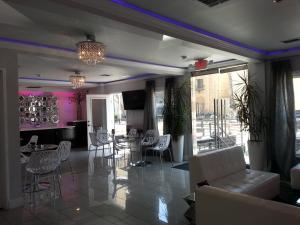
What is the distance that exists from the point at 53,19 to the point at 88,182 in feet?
11.1

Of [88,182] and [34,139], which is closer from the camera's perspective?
[88,182]

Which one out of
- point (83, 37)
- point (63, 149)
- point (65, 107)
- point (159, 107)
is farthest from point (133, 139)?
point (65, 107)

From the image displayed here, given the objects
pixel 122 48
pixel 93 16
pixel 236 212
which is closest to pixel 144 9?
pixel 93 16

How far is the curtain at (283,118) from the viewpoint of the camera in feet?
16.6

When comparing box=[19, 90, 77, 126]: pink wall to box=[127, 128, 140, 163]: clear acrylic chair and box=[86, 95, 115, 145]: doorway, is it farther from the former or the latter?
box=[127, 128, 140, 163]: clear acrylic chair

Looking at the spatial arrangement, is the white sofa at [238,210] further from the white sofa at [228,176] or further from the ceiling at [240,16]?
the ceiling at [240,16]

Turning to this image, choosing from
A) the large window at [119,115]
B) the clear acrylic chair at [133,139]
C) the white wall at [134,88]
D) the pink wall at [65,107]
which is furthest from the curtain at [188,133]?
the pink wall at [65,107]

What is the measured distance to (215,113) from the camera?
21.8 feet

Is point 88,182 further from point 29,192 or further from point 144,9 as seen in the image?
point 144,9

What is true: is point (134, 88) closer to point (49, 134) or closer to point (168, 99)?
point (168, 99)

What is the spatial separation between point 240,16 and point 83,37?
2281 mm

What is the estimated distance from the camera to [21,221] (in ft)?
11.2

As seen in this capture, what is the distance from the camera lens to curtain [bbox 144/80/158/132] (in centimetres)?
788

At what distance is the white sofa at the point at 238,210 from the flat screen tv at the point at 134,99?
617 centimetres
